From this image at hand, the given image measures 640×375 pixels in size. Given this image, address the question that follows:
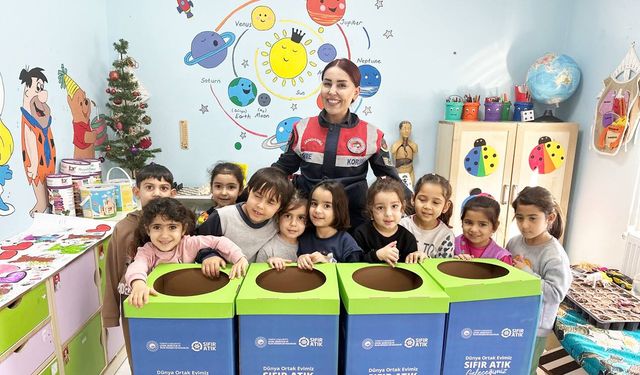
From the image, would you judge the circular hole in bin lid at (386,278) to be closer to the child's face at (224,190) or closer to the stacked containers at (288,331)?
the stacked containers at (288,331)

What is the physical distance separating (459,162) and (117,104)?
2.57 metres

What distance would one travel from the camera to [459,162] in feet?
10.9

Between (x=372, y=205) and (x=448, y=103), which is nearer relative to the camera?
(x=372, y=205)

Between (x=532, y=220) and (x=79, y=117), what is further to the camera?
(x=79, y=117)

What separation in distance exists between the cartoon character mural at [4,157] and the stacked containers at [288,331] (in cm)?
185

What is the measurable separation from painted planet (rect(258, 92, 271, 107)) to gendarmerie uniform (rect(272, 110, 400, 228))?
6.26 feet

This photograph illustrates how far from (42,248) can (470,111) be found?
298cm

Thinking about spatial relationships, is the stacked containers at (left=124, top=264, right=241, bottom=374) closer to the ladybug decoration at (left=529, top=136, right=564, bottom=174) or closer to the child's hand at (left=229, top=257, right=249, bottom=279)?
the child's hand at (left=229, top=257, right=249, bottom=279)

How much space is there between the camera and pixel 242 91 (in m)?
3.45

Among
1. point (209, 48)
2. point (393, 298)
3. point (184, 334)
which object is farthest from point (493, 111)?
point (184, 334)

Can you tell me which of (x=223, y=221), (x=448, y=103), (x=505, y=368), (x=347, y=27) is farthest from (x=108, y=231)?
(x=448, y=103)

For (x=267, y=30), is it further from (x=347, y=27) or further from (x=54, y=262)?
(x=54, y=262)

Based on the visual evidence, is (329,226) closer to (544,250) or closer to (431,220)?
(431,220)

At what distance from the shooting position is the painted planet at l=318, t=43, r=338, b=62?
11.2 feet
